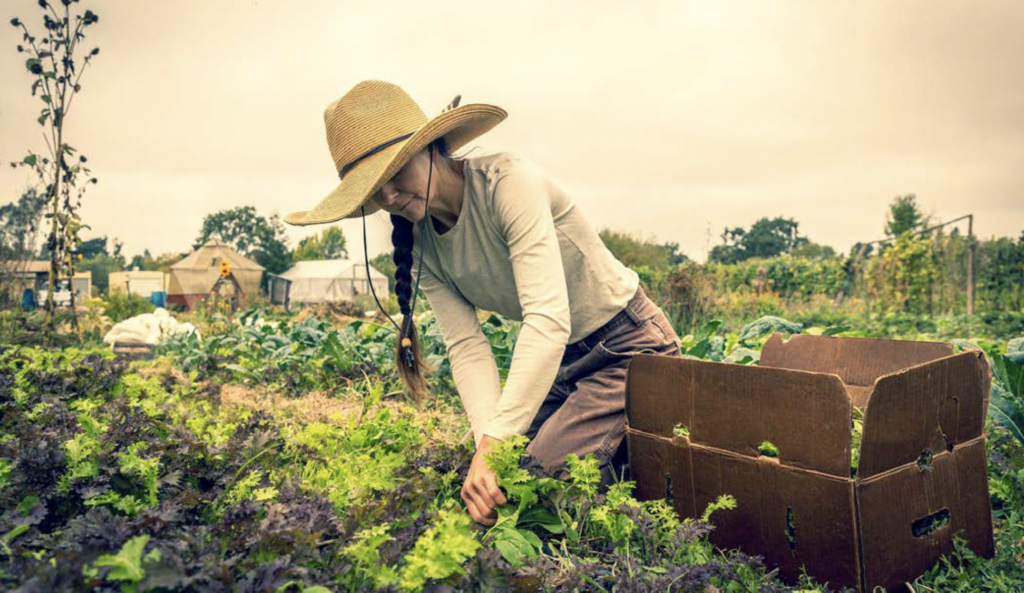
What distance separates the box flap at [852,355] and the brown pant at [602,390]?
470 mm

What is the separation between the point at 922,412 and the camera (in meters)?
1.81

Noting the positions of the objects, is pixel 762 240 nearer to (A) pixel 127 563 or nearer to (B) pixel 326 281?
(B) pixel 326 281

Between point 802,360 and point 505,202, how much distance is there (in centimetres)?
145

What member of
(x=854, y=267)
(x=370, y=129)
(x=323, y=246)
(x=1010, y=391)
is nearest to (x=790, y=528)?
(x=1010, y=391)

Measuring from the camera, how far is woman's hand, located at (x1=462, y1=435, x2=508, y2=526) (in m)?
1.88

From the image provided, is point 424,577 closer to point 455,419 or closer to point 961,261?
point 455,419

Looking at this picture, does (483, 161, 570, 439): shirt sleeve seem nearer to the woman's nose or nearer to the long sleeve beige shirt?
the long sleeve beige shirt

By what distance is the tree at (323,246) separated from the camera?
151ft

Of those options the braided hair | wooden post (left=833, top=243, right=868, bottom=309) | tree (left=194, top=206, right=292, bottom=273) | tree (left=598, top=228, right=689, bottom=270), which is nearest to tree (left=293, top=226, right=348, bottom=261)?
tree (left=194, top=206, right=292, bottom=273)

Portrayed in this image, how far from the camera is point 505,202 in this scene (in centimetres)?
219

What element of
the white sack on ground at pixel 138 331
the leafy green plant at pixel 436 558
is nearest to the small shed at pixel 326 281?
the white sack on ground at pixel 138 331

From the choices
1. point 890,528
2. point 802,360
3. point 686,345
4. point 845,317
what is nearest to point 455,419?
point 686,345

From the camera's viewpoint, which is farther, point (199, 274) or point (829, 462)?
point (199, 274)

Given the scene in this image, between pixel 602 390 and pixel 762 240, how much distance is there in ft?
229
